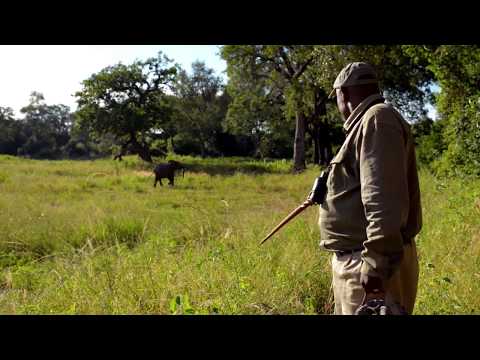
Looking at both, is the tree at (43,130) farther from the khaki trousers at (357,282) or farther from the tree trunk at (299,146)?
the khaki trousers at (357,282)

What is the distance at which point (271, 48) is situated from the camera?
25.0m

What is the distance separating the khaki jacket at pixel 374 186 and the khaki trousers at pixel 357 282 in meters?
0.10

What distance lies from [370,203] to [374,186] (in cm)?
7

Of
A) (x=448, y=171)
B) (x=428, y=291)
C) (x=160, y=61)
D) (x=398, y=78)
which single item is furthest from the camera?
(x=160, y=61)

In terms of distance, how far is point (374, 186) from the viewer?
188 centimetres

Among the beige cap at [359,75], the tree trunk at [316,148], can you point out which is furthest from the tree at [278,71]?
the beige cap at [359,75]

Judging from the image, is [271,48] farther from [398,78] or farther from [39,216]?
[39,216]

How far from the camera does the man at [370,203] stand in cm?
188

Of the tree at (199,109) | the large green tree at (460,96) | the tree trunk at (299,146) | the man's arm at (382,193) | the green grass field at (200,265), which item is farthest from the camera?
the tree at (199,109)

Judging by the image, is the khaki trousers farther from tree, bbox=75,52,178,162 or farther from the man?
tree, bbox=75,52,178,162

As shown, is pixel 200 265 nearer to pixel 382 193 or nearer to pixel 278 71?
pixel 382 193

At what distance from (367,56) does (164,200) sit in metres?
8.48

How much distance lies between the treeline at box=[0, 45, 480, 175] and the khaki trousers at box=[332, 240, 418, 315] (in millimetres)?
7609
